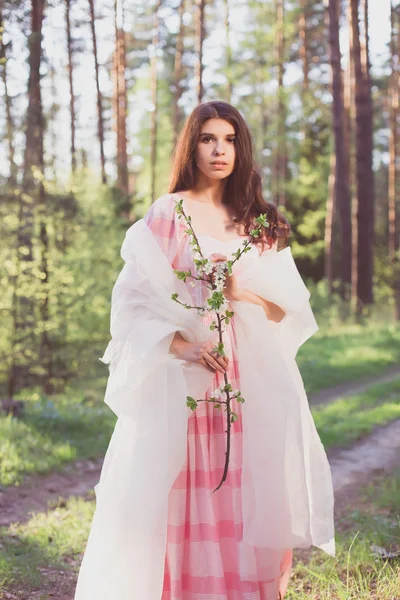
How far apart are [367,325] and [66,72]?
41.7 feet

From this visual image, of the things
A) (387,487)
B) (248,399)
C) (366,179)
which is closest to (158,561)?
(248,399)

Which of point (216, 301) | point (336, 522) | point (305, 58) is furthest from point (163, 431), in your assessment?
point (305, 58)

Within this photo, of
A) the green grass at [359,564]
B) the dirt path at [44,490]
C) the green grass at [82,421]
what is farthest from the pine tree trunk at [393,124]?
the green grass at [359,564]

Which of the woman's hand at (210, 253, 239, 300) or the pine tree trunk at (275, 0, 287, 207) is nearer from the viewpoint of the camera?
the woman's hand at (210, 253, 239, 300)

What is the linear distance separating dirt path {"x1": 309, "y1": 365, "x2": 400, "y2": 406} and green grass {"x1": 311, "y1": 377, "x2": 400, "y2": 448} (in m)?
0.27

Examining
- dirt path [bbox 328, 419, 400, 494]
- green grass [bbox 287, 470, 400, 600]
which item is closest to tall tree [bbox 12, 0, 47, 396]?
dirt path [bbox 328, 419, 400, 494]

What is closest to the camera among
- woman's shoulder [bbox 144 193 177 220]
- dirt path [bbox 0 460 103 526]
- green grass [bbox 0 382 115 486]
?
woman's shoulder [bbox 144 193 177 220]

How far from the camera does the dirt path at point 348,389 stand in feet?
31.6

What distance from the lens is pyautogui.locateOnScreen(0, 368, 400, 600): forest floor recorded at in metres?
3.47

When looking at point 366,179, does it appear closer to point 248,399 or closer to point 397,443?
point 397,443

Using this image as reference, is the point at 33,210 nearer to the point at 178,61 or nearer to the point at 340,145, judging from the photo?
the point at 340,145

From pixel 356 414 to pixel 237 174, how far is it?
565 centimetres

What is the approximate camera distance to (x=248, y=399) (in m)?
2.80

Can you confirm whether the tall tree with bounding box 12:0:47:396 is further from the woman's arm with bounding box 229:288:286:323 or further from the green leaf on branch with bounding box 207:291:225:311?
the green leaf on branch with bounding box 207:291:225:311
